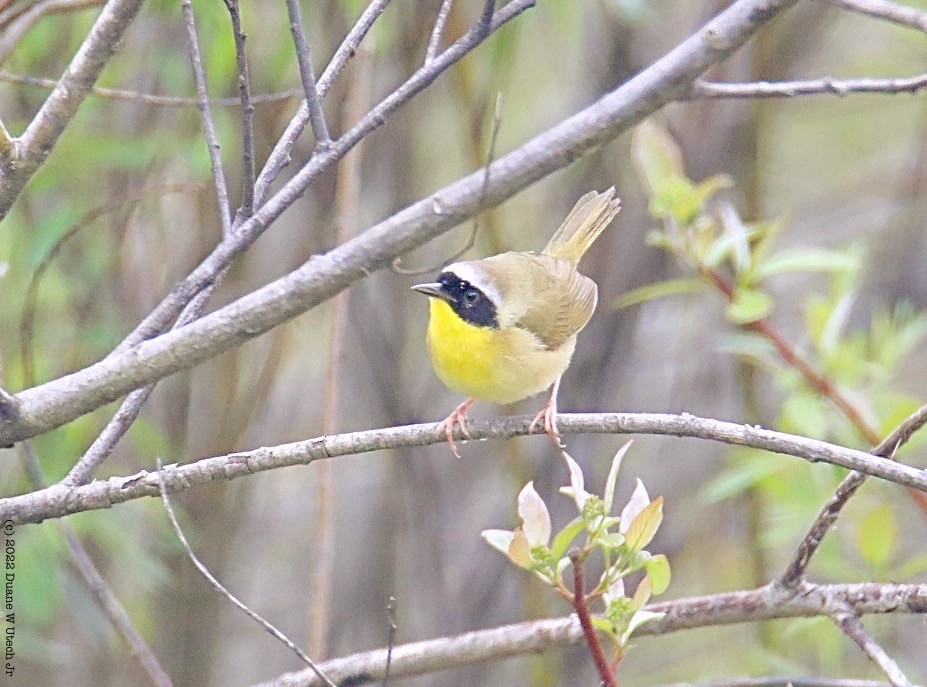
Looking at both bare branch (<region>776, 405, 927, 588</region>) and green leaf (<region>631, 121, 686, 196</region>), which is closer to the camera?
bare branch (<region>776, 405, 927, 588</region>)

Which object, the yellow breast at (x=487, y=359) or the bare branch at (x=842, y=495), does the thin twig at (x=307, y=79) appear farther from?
the yellow breast at (x=487, y=359)

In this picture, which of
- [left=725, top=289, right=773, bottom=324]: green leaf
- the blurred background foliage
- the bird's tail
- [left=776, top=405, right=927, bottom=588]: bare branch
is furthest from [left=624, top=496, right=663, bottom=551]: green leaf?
the bird's tail

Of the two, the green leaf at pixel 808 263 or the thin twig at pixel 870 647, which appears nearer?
the thin twig at pixel 870 647

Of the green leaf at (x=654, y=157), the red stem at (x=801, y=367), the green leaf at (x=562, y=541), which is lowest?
the red stem at (x=801, y=367)

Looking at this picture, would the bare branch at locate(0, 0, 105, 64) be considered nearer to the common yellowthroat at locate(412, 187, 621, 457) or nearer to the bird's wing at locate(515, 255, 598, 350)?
the common yellowthroat at locate(412, 187, 621, 457)

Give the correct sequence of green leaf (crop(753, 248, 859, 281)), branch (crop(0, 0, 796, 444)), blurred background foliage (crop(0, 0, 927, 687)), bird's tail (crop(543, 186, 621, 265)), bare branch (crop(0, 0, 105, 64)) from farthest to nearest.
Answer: bird's tail (crop(543, 186, 621, 265)), blurred background foliage (crop(0, 0, 927, 687)), green leaf (crop(753, 248, 859, 281)), bare branch (crop(0, 0, 105, 64)), branch (crop(0, 0, 796, 444))

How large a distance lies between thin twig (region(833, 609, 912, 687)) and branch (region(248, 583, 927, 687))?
0.02 meters

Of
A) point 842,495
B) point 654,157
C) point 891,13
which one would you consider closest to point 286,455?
point 842,495

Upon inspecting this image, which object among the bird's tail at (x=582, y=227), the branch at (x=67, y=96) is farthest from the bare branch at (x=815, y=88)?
the bird's tail at (x=582, y=227)

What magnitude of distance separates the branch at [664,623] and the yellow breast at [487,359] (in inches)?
31.9

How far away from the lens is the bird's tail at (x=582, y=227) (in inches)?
143

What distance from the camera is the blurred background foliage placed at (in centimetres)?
353

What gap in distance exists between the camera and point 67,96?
1637mm

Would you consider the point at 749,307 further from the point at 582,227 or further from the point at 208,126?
the point at 208,126
